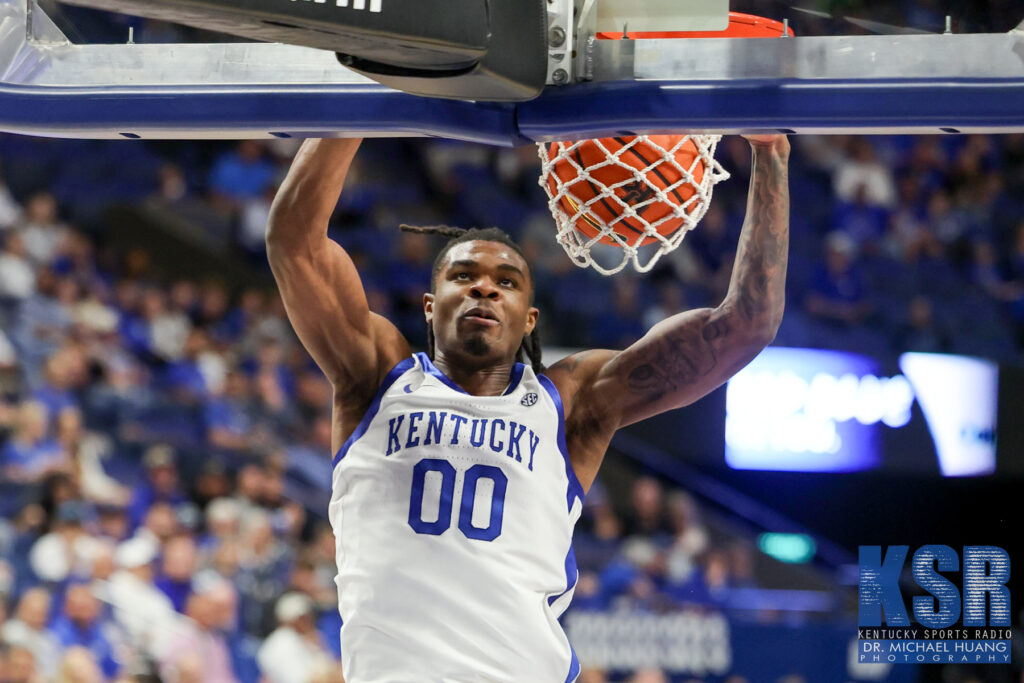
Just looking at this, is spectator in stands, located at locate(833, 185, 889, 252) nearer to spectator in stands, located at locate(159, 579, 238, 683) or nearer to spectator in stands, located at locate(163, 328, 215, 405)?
spectator in stands, located at locate(163, 328, 215, 405)

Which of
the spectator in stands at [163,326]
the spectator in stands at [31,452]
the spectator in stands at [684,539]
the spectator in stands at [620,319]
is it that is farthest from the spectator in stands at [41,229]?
the spectator in stands at [684,539]

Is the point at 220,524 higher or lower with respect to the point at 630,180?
lower

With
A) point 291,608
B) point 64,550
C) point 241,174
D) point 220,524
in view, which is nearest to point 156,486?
point 220,524

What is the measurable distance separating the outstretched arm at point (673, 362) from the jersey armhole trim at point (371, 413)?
43 centimetres

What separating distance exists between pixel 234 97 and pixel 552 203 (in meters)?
0.82

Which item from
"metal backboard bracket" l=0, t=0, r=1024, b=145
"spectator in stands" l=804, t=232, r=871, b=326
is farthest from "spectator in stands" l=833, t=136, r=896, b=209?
"metal backboard bracket" l=0, t=0, r=1024, b=145

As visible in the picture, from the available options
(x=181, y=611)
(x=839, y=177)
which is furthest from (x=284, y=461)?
(x=839, y=177)

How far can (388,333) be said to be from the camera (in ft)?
9.57

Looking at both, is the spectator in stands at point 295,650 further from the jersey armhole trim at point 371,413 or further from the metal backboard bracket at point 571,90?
the metal backboard bracket at point 571,90

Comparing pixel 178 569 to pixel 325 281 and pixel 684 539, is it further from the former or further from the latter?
pixel 325 281

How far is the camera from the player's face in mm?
2826

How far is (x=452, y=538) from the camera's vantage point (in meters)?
2.60

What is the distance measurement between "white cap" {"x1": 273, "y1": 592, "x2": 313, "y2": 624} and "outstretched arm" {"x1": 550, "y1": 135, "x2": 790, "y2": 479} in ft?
11.5

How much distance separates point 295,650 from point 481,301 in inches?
147
